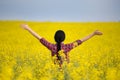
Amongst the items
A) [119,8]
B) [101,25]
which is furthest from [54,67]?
[101,25]

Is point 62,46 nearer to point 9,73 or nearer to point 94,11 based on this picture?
point 9,73

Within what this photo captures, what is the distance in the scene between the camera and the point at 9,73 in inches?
102

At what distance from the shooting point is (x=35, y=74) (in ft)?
9.97

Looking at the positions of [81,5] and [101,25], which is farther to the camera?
[101,25]

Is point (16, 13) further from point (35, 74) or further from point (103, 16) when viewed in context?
point (35, 74)

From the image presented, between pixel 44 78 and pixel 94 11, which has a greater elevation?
pixel 94 11

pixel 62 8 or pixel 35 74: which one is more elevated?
pixel 62 8

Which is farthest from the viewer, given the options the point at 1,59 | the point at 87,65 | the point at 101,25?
the point at 101,25

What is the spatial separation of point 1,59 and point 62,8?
2394 mm

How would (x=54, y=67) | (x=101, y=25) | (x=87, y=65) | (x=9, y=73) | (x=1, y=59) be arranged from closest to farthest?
(x=9, y=73), (x=54, y=67), (x=87, y=65), (x=1, y=59), (x=101, y=25)

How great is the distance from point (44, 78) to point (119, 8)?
3343 millimetres

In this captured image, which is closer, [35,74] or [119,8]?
[35,74]

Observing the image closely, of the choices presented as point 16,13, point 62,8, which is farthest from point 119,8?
Answer: point 16,13

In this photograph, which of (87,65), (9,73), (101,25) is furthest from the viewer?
(101,25)
